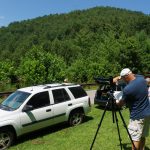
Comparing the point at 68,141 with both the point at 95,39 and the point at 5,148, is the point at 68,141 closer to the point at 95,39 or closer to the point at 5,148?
the point at 5,148

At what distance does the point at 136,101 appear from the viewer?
22.4 feet

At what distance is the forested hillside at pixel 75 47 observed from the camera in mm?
36625

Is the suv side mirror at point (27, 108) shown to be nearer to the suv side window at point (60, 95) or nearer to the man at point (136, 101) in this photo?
the suv side window at point (60, 95)

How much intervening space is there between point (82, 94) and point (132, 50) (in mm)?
45594

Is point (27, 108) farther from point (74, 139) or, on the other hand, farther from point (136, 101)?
point (136, 101)

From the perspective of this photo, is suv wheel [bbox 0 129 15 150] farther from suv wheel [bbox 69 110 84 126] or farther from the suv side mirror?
suv wheel [bbox 69 110 84 126]

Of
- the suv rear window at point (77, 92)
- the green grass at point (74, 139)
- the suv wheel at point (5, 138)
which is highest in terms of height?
the suv rear window at point (77, 92)

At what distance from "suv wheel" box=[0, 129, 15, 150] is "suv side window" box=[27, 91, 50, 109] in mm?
1292

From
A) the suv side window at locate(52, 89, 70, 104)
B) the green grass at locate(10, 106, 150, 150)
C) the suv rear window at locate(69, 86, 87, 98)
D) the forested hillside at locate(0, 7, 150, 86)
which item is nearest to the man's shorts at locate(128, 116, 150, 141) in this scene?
the green grass at locate(10, 106, 150, 150)

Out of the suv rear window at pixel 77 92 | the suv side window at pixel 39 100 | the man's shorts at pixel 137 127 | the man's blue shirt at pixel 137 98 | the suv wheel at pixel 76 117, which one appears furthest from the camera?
the suv rear window at pixel 77 92

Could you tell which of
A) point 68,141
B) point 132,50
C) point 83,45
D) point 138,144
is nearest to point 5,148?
point 68,141

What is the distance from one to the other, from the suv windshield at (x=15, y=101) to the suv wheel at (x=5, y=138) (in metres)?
0.91

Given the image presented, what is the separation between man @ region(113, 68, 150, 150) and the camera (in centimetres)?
674

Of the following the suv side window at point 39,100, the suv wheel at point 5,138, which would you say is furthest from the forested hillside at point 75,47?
the suv wheel at point 5,138
